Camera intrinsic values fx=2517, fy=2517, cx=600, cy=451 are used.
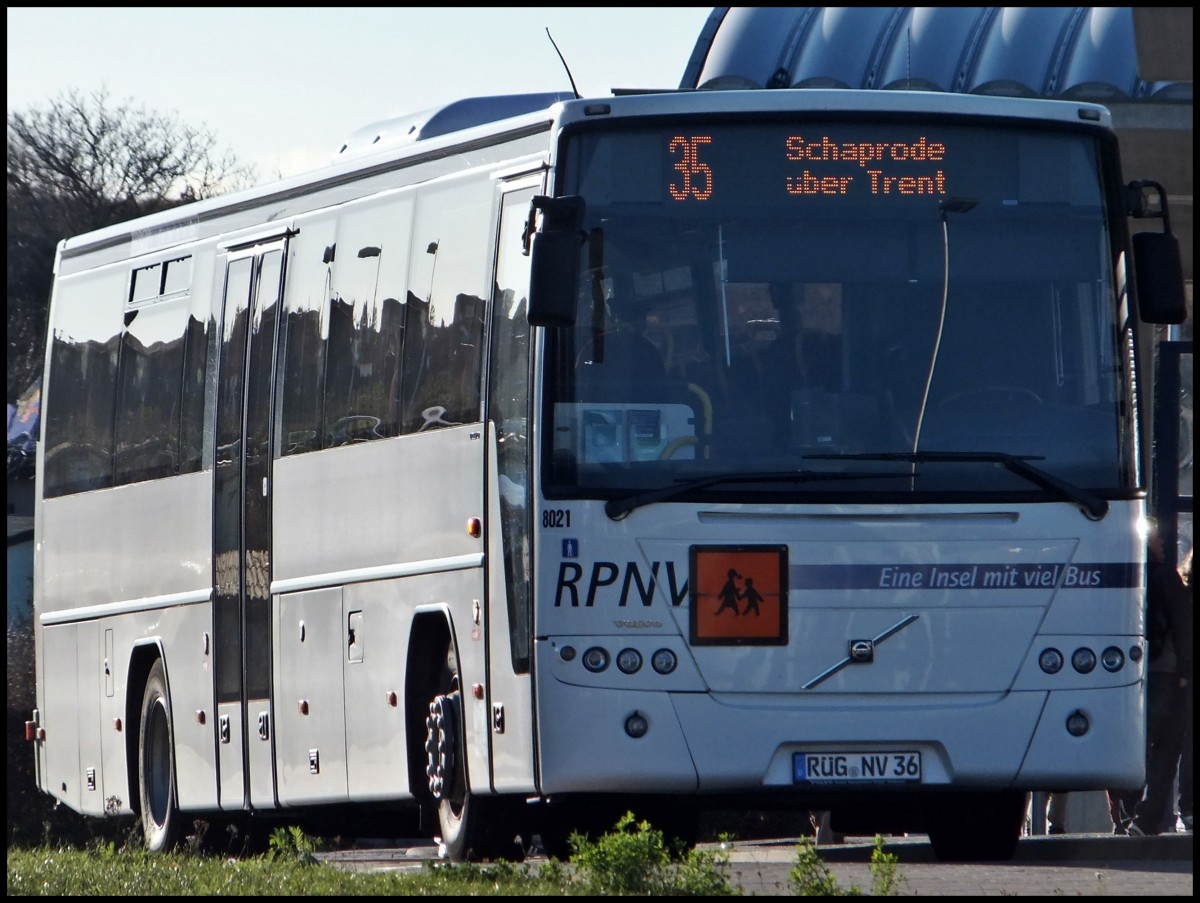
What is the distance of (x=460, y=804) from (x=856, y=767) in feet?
7.21

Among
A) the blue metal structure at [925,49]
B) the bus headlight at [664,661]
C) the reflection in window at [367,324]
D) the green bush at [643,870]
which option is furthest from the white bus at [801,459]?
the blue metal structure at [925,49]

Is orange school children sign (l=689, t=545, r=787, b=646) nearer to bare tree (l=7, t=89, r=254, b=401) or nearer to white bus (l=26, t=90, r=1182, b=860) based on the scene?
white bus (l=26, t=90, r=1182, b=860)

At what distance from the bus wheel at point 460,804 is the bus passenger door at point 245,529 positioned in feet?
7.78

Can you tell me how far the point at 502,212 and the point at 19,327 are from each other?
138 ft

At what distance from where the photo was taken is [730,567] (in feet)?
35.6

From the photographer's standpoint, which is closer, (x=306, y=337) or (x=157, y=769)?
(x=306, y=337)

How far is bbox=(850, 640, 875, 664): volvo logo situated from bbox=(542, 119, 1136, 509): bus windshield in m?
0.63

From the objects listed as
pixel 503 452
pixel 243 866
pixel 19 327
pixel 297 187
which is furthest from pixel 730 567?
pixel 19 327

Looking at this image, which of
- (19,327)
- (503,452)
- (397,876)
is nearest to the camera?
(397,876)

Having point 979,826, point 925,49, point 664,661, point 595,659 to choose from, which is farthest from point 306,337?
point 925,49

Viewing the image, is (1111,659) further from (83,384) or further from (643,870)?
(83,384)

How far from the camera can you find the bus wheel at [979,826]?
12531mm

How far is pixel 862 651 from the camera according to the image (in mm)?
10883

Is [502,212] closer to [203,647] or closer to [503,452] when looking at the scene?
[503,452]
